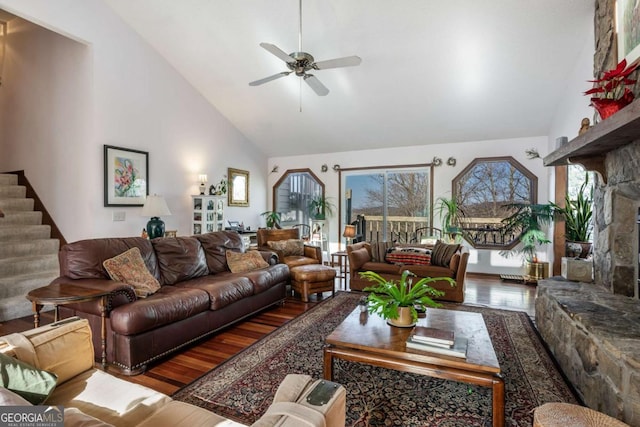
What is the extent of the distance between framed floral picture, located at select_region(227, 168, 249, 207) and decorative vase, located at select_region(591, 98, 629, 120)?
A: 573cm

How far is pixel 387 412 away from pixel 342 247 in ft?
17.3

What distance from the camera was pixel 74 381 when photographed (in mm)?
1394

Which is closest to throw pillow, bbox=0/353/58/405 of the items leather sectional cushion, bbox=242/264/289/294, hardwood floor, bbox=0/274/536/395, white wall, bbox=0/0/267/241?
hardwood floor, bbox=0/274/536/395

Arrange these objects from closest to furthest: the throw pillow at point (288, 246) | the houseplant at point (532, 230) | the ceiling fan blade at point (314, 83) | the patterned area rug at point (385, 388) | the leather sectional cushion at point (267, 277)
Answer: the patterned area rug at point (385, 388) → the leather sectional cushion at point (267, 277) → the ceiling fan blade at point (314, 83) → the throw pillow at point (288, 246) → the houseplant at point (532, 230)

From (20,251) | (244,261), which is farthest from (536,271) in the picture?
(20,251)

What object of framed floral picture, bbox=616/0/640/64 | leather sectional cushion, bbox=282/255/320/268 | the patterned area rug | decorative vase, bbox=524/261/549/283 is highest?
framed floral picture, bbox=616/0/640/64

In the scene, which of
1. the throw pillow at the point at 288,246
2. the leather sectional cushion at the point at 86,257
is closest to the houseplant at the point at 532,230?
the throw pillow at the point at 288,246

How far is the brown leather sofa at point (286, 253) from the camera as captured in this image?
472 cm

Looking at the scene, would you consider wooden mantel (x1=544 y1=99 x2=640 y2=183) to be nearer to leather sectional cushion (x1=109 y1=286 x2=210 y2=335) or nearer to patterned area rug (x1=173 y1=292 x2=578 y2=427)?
patterned area rug (x1=173 y1=292 x2=578 y2=427)

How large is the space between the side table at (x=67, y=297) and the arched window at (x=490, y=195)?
18.7ft

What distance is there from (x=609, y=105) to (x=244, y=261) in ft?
12.0

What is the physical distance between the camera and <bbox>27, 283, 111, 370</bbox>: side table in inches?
84.8

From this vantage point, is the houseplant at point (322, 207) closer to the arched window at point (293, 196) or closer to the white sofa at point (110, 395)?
the arched window at point (293, 196)

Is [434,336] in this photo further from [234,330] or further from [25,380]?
[234,330]
